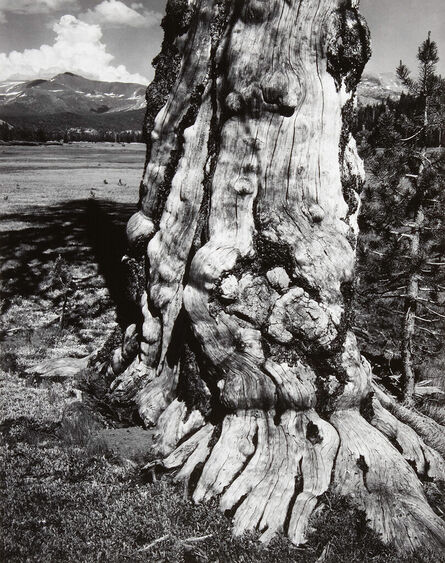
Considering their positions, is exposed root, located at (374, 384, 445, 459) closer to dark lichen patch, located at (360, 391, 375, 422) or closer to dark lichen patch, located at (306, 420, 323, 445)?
dark lichen patch, located at (360, 391, 375, 422)

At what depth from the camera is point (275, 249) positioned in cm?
419

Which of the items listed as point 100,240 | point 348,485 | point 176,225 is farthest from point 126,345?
point 100,240

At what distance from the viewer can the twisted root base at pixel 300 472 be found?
11.1 feet

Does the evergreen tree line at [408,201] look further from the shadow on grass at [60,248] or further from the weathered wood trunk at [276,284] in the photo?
the shadow on grass at [60,248]

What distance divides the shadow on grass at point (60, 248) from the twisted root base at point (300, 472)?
12.3 ft

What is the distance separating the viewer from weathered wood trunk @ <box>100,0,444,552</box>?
12.5 ft

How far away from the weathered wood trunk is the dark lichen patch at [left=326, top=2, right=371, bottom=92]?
0.04 ft

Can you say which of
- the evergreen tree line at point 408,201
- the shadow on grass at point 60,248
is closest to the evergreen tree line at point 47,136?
the shadow on grass at point 60,248

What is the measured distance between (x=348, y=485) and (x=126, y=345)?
298 cm

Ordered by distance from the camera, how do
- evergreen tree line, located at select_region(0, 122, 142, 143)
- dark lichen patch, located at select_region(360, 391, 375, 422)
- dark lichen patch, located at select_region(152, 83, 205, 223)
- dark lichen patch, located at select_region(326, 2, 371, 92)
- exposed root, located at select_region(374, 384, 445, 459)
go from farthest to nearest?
evergreen tree line, located at select_region(0, 122, 142, 143)
dark lichen patch, located at select_region(152, 83, 205, 223)
exposed root, located at select_region(374, 384, 445, 459)
dark lichen patch, located at select_region(360, 391, 375, 422)
dark lichen patch, located at select_region(326, 2, 371, 92)

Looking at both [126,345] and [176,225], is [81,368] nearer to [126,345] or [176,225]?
[126,345]

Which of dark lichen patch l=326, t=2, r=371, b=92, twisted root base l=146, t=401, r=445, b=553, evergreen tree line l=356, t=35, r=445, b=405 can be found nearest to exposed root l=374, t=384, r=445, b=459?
twisted root base l=146, t=401, r=445, b=553

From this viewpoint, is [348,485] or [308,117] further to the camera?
[308,117]

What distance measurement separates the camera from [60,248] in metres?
11.3
